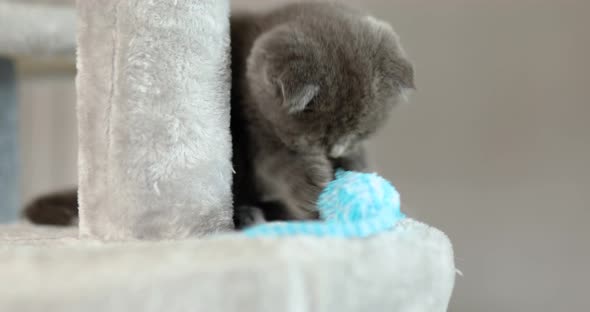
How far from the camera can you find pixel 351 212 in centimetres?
68

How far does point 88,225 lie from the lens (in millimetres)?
754

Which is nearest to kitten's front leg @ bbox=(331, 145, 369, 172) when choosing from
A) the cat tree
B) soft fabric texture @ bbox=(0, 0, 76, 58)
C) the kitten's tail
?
the cat tree

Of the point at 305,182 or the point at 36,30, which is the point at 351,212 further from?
the point at 36,30

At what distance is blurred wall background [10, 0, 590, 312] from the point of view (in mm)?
1392

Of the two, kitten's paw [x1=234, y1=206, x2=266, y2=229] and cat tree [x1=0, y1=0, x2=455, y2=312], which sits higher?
cat tree [x1=0, y1=0, x2=455, y2=312]

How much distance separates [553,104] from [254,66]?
921mm

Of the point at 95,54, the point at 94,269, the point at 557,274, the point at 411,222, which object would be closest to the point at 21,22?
the point at 95,54

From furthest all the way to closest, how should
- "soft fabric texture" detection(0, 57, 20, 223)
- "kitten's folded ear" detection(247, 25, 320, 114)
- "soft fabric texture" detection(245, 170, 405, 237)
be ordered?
"soft fabric texture" detection(0, 57, 20, 223) → "kitten's folded ear" detection(247, 25, 320, 114) → "soft fabric texture" detection(245, 170, 405, 237)

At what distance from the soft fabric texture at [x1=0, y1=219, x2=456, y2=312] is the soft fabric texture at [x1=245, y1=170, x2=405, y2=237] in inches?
0.6

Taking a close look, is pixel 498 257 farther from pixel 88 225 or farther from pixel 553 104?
pixel 88 225

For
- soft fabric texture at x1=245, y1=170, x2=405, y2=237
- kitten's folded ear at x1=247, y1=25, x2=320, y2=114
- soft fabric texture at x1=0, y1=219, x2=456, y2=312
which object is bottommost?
soft fabric texture at x1=0, y1=219, x2=456, y2=312

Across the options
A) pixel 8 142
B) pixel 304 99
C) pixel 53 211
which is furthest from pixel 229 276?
pixel 8 142

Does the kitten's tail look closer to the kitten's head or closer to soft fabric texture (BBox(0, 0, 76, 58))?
soft fabric texture (BBox(0, 0, 76, 58))

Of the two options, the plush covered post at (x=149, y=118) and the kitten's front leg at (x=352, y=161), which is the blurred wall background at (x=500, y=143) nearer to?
the kitten's front leg at (x=352, y=161)
